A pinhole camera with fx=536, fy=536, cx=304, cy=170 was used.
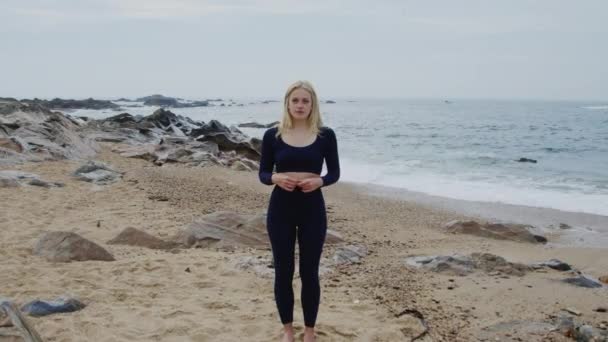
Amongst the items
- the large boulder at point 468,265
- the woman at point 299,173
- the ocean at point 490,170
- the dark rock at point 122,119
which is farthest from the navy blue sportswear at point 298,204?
the dark rock at point 122,119

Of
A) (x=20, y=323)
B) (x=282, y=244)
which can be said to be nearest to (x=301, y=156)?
(x=282, y=244)

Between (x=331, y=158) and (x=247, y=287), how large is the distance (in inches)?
83.3

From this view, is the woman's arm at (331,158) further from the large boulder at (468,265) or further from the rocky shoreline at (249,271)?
the large boulder at (468,265)

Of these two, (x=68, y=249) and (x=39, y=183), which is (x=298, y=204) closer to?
(x=68, y=249)

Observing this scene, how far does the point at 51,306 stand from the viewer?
4.38m

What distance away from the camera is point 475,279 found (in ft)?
18.7

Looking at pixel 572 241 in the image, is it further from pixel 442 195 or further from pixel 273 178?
pixel 273 178

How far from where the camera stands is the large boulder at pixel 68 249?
586cm

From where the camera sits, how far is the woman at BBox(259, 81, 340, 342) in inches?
143

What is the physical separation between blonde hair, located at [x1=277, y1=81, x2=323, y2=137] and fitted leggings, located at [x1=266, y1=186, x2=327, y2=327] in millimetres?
422

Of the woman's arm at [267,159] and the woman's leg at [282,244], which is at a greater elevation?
the woman's arm at [267,159]

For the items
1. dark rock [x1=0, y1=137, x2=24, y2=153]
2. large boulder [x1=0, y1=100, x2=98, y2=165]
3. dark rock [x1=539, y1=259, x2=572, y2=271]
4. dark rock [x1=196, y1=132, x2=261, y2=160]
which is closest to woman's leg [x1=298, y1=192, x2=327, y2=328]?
dark rock [x1=539, y1=259, x2=572, y2=271]

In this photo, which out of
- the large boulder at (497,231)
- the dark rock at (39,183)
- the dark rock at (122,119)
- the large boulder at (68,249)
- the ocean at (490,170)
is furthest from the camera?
the dark rock at (122,119)

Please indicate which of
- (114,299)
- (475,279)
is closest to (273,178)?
(114,299)
